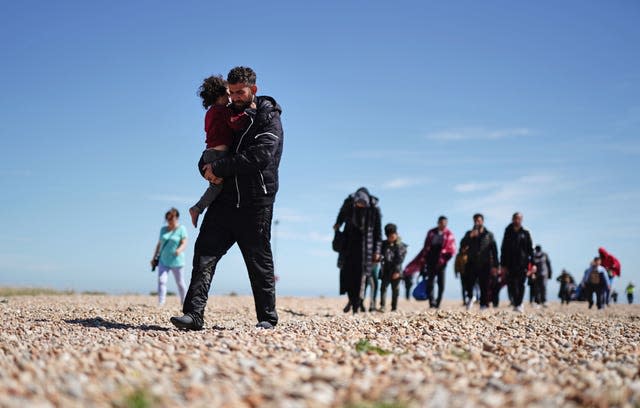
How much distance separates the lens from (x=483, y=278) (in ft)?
47.0

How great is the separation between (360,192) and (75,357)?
8.73m

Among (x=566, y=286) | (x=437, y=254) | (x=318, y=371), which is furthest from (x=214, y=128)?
(x=566, y=286)

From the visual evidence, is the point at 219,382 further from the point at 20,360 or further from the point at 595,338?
the point at 595,338

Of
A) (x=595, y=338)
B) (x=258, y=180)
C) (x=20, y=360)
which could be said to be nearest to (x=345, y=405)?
(x=20, y=360)

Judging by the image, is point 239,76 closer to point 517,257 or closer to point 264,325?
point 264,325

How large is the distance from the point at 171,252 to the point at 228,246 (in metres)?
6.67

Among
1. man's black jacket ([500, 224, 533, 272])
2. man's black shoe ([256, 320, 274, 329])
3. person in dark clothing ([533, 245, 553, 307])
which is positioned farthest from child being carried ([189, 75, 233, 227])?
person in dark clothing ([533, 245, 553, 307])

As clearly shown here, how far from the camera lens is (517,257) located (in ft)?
45.9

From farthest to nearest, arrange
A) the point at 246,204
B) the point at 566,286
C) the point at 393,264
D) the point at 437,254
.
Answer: the point at 566,286 → the point at 437,254 → the point at 393,264 → the point at 246,204

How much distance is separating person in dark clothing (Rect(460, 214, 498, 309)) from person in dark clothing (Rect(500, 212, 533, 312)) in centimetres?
33

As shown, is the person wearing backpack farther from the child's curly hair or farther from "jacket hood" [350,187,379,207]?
the child's curly hair

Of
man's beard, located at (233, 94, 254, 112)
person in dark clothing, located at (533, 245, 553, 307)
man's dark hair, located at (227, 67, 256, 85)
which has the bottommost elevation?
person in dark clothing, located at (533, 245, 553, 307)

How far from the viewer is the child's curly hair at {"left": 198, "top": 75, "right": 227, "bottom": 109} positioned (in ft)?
21.0

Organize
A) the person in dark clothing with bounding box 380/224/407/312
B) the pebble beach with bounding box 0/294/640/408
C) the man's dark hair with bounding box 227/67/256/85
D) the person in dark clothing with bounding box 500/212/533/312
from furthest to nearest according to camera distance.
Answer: the person in dark clothing with bounding box 380/224/407/312
the person in dark clothing with bounding box 500/212/533/312
the man's dark hair with bounding box 227/67/256/85
the pebble beach with bounding box 0/294/640/408
